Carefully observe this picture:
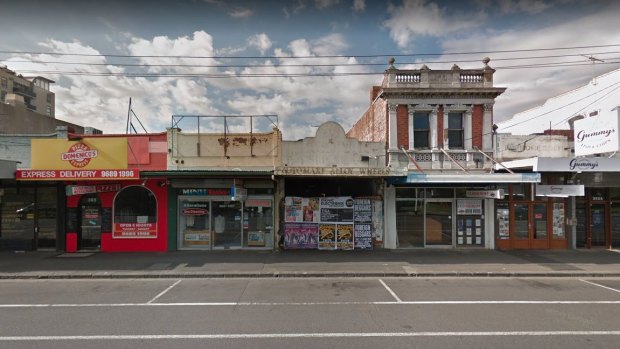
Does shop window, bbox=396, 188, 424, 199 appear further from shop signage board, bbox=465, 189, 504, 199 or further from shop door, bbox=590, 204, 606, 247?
shop door, bbox=590, 204, 606, 247

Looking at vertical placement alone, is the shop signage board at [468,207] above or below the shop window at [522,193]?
below

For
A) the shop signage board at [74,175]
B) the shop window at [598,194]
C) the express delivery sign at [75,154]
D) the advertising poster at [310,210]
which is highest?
the express delivery sign at [75,154]

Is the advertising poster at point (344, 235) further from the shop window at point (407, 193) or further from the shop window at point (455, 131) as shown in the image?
the shop window at point (455, 131)

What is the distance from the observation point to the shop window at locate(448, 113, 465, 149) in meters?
14.4

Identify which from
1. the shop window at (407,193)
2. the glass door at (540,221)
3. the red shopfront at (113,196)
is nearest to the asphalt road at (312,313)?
the red shopfront at (113,196)

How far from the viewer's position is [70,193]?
12.5 m

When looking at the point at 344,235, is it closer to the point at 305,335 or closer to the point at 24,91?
the point at 305,335

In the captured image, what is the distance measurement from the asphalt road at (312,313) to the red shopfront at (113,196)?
3.95 meters

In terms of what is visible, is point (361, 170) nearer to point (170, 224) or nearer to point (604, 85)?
point (170, 224)

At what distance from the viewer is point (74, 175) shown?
11984 millimetres

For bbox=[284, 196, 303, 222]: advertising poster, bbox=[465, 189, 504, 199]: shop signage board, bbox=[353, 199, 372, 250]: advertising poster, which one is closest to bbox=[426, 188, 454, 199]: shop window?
bbox=[465, 189, 504, 199]: shop signage board

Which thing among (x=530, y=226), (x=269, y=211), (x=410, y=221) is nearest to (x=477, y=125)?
(x=530, y=226)

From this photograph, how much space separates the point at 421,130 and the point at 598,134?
6.23 meters

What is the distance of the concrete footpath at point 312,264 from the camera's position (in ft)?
33.1
